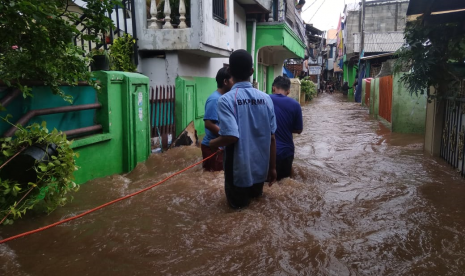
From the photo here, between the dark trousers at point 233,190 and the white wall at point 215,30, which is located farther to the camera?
the white wall at point 215,30

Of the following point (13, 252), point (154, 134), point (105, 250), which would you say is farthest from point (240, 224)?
point (154, 134)

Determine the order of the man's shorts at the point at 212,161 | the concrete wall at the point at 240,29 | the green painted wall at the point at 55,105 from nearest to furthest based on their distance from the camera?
the green painted wall at the point at 55,105
the man's shorts at the point at 212,161
the concrete wall at the point at 240,29

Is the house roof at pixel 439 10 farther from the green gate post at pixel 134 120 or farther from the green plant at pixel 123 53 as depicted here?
the green plant at pixel 123 53

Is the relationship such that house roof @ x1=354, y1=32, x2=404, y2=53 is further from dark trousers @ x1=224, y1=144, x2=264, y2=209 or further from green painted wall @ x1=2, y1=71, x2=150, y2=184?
dark trousers @ x1=224, y1=144, x2=264, y2=209

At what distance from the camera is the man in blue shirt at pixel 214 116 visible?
4.33 metres

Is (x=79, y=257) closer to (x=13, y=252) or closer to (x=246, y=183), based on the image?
(x=13, y=252)

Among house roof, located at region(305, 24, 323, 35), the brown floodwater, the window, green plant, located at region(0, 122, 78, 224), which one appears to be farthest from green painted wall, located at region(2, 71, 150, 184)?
house roof, located at region(305, 24, 323, 35)

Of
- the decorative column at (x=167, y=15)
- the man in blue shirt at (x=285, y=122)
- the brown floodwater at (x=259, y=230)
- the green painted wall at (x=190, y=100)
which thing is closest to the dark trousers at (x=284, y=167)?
the man in blue shirt at (x=285, y=122)

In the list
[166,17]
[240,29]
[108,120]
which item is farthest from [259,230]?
[240,29]

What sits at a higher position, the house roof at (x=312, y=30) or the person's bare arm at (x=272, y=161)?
the house roof at (x=312, y=30)

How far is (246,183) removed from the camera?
10.8 feet

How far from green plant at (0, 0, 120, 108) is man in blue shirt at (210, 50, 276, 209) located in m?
1.41

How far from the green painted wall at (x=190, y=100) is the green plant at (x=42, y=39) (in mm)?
4292

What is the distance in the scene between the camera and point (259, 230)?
3.37m
